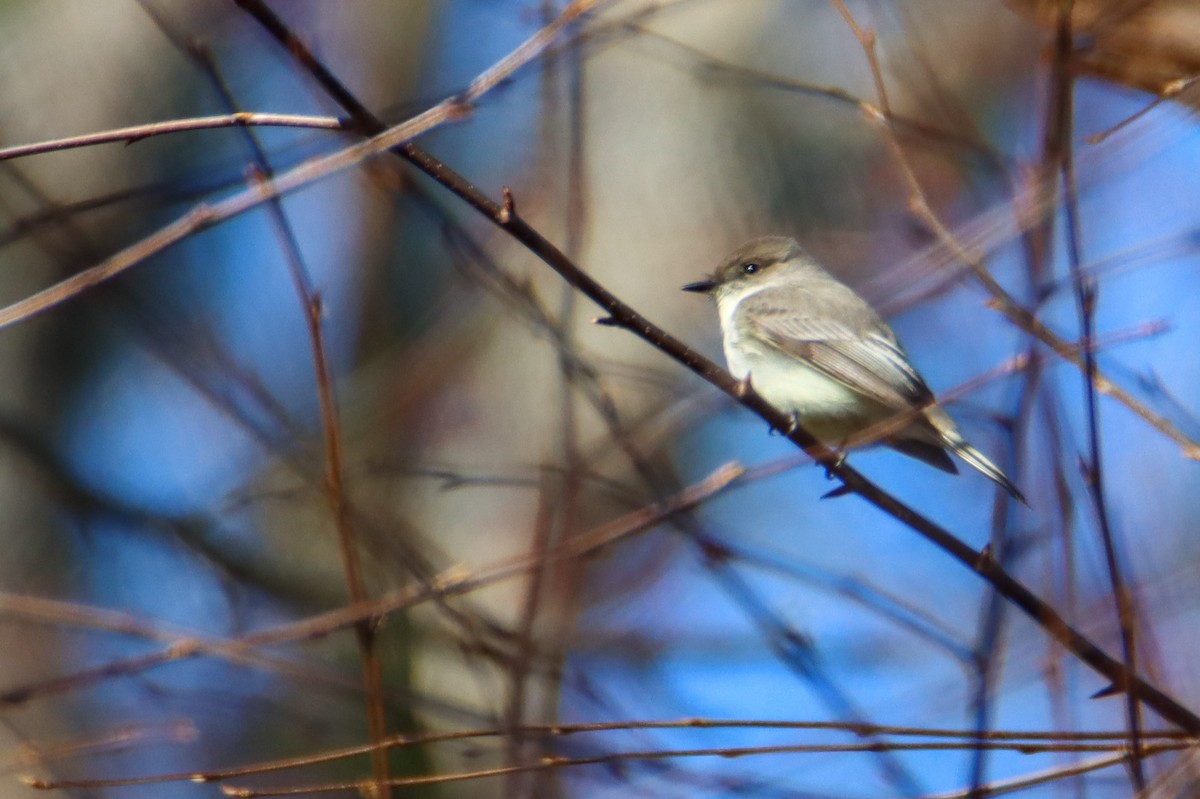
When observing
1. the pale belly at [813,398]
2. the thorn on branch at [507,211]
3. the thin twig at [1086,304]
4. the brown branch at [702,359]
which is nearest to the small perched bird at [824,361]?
the pale belly at [813,398]

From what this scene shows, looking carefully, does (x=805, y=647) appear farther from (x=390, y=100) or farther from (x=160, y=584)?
(x=390, y=100)

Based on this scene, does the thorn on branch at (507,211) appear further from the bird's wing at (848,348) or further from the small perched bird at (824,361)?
the bird's wing at (848,348)

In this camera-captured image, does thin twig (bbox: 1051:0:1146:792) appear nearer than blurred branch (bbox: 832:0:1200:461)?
Yes

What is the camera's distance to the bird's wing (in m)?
3.95

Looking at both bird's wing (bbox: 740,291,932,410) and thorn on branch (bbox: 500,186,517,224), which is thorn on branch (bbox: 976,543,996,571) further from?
bird's wing (bbox: 740,291,932,410)

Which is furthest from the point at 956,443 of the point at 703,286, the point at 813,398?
the point at 703,286

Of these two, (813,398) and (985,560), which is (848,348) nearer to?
(813,398)

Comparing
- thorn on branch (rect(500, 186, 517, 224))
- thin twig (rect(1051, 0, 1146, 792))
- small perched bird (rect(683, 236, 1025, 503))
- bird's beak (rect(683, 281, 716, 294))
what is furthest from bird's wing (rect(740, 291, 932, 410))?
thorn on branch (rect(500, 186, 517, 224))

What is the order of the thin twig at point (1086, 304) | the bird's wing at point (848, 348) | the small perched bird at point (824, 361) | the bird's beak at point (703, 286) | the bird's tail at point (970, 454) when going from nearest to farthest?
the thin twig at point (1086, 304) < the bird's tail at point (970, 454) < the small perched bird at point (824, 361) < the bird's wing at point (848, 348) < the bird's beak at point (703, 286)

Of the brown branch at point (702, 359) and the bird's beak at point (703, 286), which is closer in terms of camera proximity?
the brown branch at point (702, 359)

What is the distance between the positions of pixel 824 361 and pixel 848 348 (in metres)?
0.19

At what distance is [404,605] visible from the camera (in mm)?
2252

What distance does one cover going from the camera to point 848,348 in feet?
13.7

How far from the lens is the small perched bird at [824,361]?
385cm
